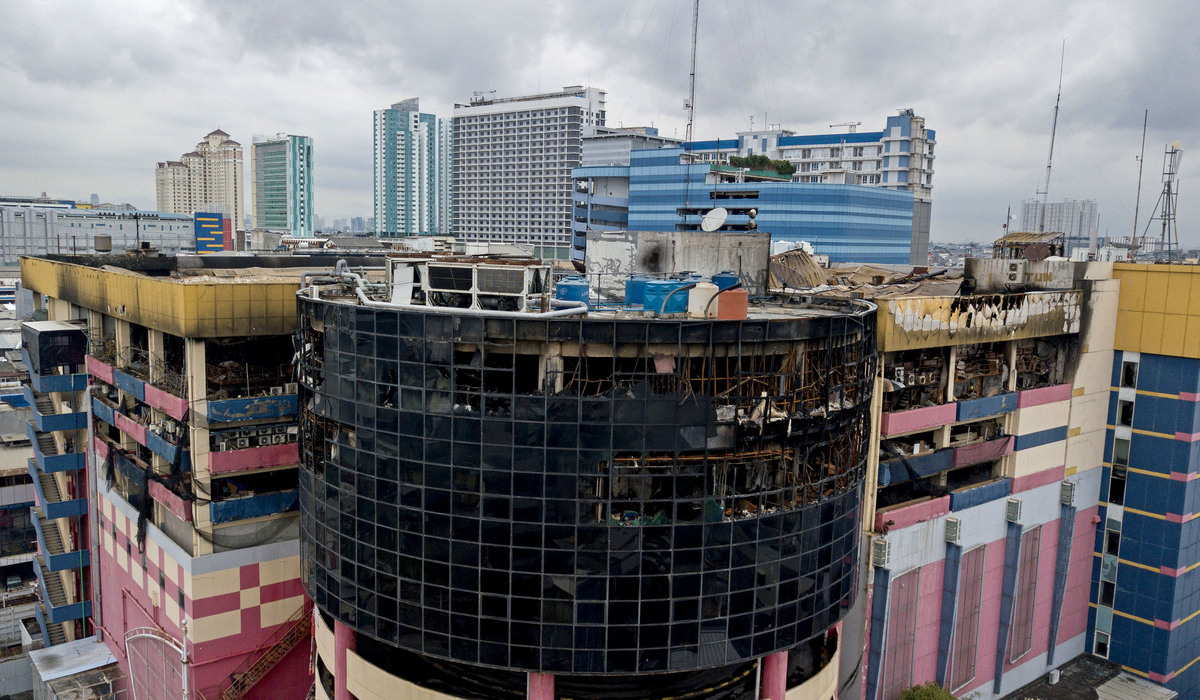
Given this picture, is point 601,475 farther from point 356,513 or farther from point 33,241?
point 33,241

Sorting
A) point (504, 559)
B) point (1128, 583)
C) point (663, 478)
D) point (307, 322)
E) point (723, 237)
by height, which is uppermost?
point (723, 237)

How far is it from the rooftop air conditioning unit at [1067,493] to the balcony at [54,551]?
53755mm

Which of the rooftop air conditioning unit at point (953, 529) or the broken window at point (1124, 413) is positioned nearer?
the rooftop air conditioning unit at point (953, 529)

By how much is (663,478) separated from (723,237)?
56.8 ft

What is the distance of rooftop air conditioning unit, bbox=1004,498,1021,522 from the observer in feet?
142

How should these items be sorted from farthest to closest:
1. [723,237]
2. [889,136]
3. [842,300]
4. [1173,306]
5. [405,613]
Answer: [889,136], [1173,306], [723,237], [842,300], [405,613]

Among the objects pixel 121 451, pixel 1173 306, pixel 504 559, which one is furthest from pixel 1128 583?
pixel 121 451

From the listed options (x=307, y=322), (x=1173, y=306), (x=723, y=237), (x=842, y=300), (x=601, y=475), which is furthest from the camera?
(x=1173, y=306)

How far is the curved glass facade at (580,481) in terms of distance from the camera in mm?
23859

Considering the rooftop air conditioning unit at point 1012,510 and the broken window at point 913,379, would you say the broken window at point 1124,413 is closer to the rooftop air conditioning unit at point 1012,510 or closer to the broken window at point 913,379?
the rooftop air conditioning unit at point 1012,510

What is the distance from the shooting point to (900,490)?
40.2 meters

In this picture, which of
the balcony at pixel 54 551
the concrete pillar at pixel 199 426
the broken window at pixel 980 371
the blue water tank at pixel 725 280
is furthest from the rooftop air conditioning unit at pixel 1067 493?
the balcony at pixel 54 551

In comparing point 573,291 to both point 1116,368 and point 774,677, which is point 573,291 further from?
point 1116,368

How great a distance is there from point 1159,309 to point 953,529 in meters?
18.1
